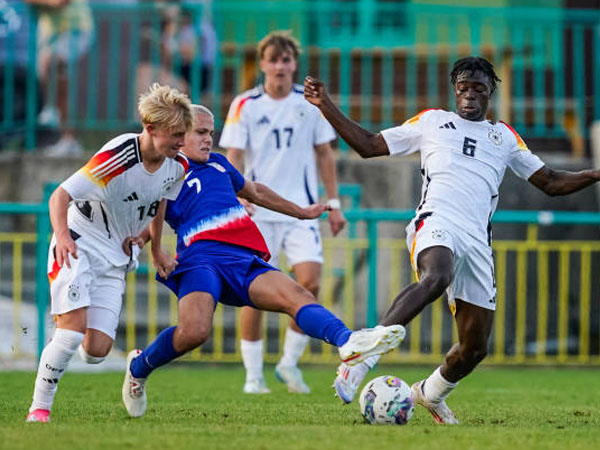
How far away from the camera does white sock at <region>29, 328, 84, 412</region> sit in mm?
7133

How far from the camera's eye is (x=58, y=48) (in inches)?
609

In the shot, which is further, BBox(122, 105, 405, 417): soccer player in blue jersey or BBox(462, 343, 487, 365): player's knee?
BBox(462, 343, 487, 365): player's knee

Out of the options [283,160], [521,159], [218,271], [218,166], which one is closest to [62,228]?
[218,271]

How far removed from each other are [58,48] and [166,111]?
28.7ft

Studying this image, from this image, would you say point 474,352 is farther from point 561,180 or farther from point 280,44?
point 280,44

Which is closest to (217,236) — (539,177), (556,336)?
(539,177)

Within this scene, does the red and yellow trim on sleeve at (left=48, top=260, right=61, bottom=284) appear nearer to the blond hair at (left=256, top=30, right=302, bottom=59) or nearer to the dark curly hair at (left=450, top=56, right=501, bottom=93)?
the dark curly hair at (left=450, top=56, right=501, bottom=93)

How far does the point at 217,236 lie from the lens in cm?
760

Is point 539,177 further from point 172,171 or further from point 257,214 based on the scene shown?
point 257,214

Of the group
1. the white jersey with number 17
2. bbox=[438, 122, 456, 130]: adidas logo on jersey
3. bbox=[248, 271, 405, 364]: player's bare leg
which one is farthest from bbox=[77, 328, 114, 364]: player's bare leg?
bbox=[438, 122, 456, 130]: adidas logo on jersey

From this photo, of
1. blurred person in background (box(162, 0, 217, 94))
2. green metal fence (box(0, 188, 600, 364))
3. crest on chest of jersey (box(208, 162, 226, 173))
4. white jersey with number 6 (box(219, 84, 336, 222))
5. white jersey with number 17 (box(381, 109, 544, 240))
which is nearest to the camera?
white jersey with number 17 (box(381, 109, 544, 240))

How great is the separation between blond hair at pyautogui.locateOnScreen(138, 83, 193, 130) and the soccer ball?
174 cm

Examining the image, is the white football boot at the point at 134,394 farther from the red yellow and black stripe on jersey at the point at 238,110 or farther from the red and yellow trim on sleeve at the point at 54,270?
the red yellow and black stripe on jersey at the point at 238,110

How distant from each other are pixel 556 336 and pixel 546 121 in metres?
3.55
